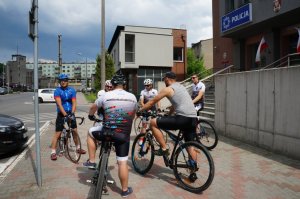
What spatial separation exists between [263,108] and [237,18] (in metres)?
9.45

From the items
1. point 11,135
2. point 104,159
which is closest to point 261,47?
point 11,135

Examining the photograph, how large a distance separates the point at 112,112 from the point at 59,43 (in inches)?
1477

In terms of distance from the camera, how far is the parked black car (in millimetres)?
7071

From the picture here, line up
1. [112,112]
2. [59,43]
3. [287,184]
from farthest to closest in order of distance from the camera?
1. [59,43]
2. [287,184]
3. [112,112]

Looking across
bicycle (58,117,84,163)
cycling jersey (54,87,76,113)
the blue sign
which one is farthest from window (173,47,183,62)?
bicycle (58,117,84,163)

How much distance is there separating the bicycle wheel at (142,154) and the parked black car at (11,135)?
10.4 feet

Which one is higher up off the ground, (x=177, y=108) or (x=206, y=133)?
(x=177, y=108)

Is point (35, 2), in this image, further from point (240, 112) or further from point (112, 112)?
point (240, 112)

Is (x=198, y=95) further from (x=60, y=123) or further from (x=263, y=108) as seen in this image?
(x=60, y=123)

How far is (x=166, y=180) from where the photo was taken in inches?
213

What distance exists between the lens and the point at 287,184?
5.15 metres

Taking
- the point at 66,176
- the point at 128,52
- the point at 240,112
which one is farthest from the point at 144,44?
the point at 66,176

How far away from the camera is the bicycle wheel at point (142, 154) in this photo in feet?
18.7

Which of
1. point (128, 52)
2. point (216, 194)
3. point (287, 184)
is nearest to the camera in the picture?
point (216, 194)
